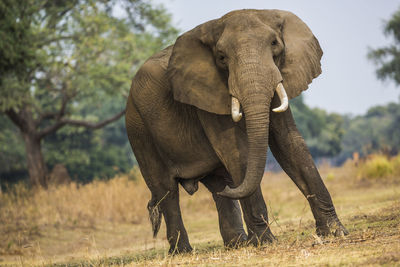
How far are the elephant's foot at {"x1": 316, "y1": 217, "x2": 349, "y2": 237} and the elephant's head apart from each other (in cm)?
109

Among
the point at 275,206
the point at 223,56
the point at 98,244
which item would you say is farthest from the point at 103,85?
the point at 223,56

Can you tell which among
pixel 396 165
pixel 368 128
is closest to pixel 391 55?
pixel 396 165

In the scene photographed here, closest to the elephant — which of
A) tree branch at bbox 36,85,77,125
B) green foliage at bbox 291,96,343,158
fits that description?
tree branch at bbox 36,85,77,125

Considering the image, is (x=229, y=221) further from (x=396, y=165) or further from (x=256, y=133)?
(x=396, y=165)

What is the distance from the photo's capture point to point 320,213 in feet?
21.5

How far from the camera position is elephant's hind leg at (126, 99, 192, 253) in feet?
26.6

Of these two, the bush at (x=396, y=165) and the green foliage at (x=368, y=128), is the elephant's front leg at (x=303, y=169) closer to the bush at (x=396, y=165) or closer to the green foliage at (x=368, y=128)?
the bush at (x=396, y=165)

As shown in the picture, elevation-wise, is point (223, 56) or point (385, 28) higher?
point (385, 28)

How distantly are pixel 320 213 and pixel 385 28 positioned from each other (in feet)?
118

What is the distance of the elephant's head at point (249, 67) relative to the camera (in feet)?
19.4

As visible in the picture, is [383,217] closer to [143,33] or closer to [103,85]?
[103,85]

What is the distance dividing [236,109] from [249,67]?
0.44 metres

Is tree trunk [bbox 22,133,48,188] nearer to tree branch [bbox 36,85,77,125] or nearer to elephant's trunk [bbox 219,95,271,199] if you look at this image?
tree branch [bbox 36,85,77,125]

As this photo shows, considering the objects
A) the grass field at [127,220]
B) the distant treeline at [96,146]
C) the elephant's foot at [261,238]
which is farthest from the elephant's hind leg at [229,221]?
the distant treeline at [96,146]
